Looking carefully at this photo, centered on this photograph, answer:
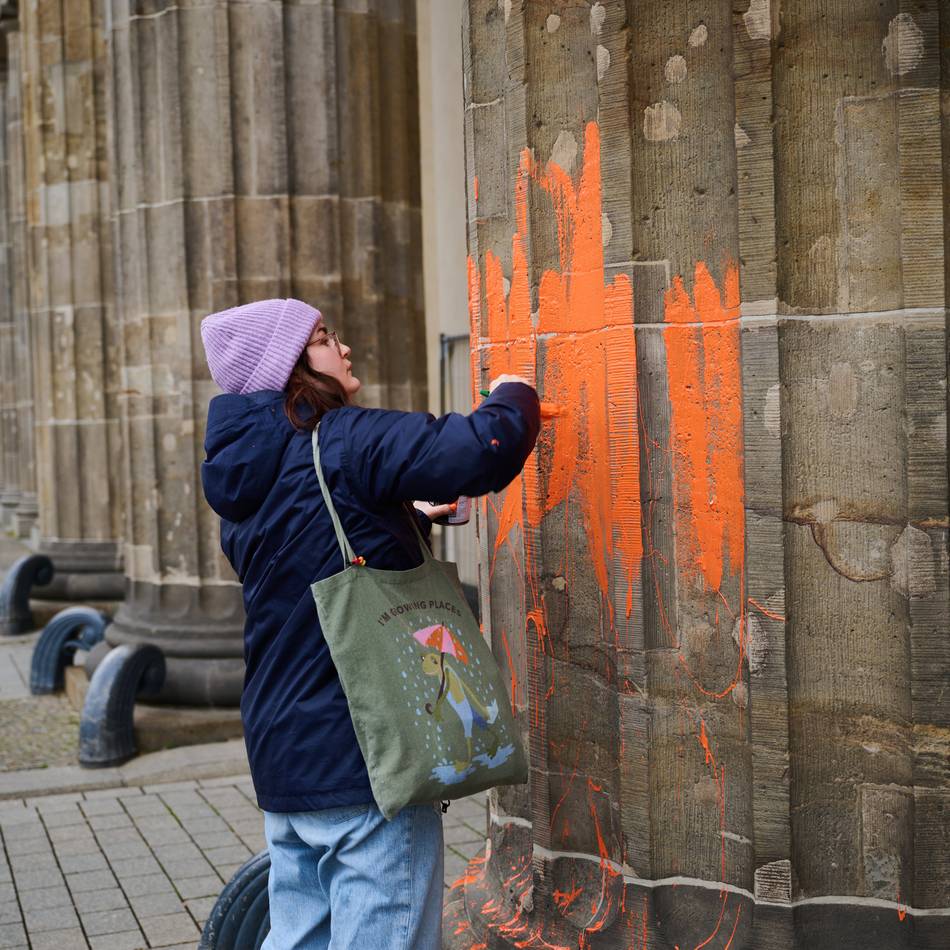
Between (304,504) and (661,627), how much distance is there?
0.80 meters

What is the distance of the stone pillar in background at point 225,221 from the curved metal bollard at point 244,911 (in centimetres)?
345

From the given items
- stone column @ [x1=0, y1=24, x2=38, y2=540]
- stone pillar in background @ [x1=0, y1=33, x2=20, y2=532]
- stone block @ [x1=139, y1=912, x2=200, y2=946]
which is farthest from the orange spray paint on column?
stone pillar in background @ [x1=0, y1=33, x2=20, y2=532]

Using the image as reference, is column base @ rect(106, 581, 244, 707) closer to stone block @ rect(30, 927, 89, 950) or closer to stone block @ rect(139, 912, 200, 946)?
stone block @ rect(139, 912, 200, 946)

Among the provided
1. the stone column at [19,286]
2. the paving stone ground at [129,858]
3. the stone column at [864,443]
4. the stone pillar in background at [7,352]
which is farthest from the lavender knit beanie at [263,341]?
the stone pillar in background at [7,352]

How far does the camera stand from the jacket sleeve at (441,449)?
2.44m

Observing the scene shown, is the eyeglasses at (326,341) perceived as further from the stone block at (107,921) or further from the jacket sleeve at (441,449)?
the stone block at (107,921)

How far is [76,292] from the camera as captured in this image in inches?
445

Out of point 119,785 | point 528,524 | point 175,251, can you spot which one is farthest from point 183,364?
point 528,524

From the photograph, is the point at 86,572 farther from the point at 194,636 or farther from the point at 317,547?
the point at 317,547

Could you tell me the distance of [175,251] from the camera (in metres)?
7.03

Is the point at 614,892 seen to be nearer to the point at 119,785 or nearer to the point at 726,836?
the point at 726,836

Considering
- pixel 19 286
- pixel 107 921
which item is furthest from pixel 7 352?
pixel 107 921

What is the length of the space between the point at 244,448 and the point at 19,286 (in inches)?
664

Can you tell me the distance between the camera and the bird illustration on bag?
2.56 metres
